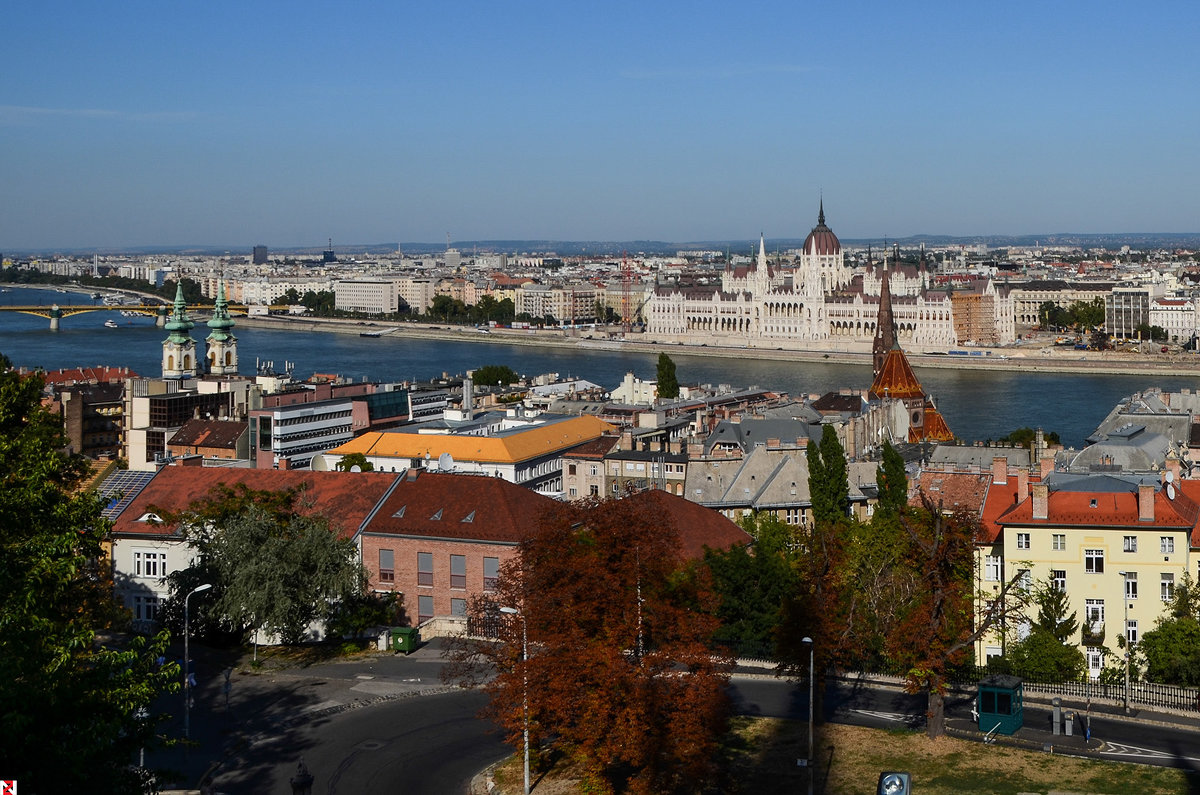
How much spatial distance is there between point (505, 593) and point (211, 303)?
455 ft

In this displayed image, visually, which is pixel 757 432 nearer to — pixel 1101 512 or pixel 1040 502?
pixel 1040 502

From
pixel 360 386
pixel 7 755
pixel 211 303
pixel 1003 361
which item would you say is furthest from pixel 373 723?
pixel 211 303

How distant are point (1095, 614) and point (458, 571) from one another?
6783mm

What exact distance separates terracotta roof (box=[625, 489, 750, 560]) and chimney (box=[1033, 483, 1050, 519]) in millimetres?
3576

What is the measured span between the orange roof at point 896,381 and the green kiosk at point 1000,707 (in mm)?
24102

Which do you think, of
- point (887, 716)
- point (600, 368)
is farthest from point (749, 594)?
point (600, 368)

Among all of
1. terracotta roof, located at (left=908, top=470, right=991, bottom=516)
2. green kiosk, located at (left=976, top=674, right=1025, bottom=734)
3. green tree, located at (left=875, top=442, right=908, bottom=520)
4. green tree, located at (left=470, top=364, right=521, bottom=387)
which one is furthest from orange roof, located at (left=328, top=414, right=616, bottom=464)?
green tree, located at (left=470, top=364, right=521, bottom=387)

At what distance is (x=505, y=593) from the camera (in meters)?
13.0

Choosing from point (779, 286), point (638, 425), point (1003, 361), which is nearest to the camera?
point (638, 425)

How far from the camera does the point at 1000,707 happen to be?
42.2 ft

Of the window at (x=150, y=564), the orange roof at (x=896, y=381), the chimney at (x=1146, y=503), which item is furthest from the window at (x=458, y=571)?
the orange roof at (x=896, y=381)

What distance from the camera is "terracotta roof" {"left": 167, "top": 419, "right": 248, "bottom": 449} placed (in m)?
31.2

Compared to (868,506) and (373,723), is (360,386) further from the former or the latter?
(373,723)

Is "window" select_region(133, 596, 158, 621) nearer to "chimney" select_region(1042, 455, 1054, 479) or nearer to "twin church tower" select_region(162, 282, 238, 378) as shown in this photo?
"chimney" select_region(1042, 455, 1054, 479)
